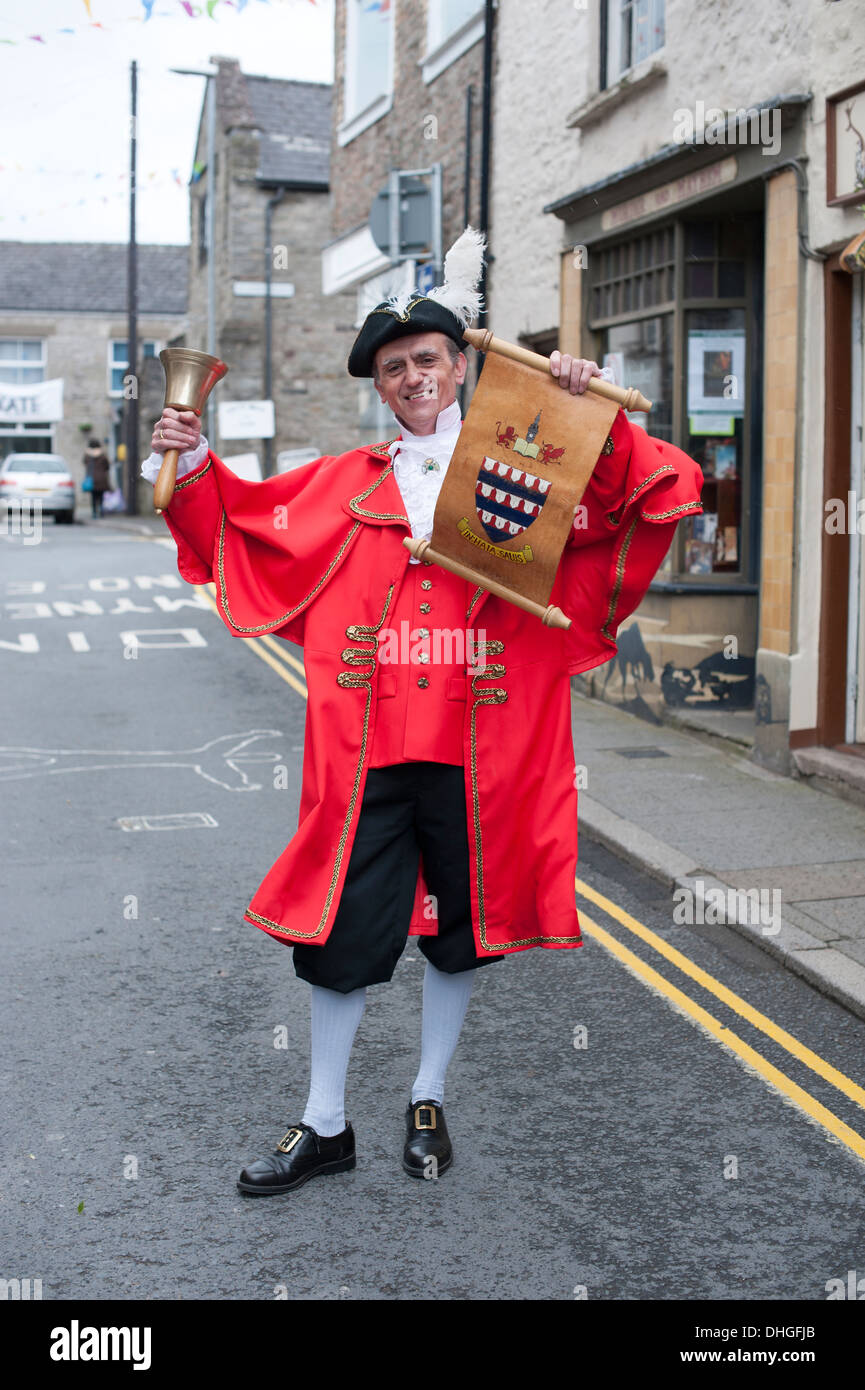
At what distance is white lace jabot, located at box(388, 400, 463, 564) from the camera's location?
3611mm

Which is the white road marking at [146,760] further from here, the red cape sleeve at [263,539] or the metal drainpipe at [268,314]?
the metal drainpipe at [268,314]

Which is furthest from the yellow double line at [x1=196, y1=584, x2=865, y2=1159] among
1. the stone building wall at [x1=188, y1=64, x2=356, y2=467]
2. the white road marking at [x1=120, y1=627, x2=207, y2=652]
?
the stone building wall at [x1=188, y1=64, x2=356, y2=467]

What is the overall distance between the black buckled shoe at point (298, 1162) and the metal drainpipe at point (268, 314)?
25295 millimetres

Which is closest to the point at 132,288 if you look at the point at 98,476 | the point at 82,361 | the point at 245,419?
the point at 98,476

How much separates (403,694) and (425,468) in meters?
0.57

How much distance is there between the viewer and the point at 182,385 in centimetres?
333

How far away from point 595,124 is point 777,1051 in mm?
8078

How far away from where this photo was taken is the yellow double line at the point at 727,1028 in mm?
4078

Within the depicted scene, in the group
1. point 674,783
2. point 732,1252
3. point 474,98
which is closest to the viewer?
point 732,1252

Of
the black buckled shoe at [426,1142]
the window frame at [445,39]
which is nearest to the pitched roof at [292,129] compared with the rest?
the window frame at [445,39]

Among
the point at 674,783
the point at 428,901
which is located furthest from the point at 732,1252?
the point at 674,783

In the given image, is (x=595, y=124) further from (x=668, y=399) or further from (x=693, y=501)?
(x=693, y=501)
